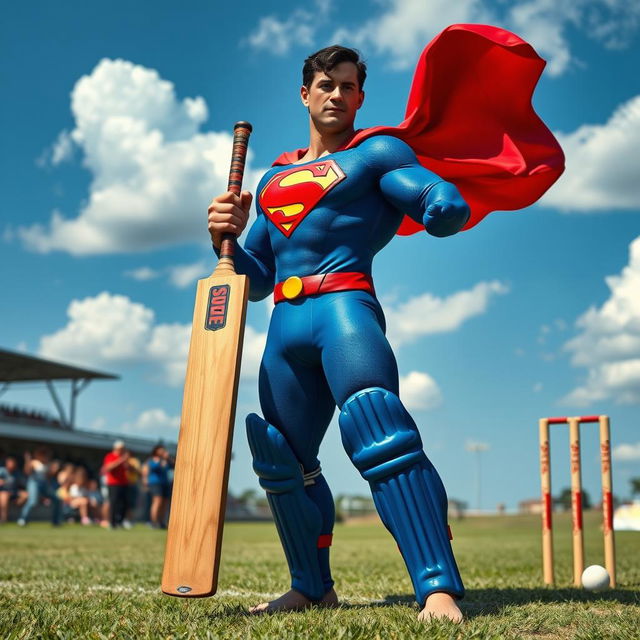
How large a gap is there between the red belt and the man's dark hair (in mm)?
1005

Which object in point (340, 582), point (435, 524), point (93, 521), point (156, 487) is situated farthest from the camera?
point (93, 521)

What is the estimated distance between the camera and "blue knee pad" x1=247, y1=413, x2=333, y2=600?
11.2 ft

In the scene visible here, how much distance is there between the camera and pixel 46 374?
123 feet

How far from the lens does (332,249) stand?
11.4 feet

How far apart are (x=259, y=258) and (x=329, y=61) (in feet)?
3.30

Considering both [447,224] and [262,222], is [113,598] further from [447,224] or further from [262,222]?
[447,224]

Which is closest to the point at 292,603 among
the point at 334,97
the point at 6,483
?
the point at 334,97

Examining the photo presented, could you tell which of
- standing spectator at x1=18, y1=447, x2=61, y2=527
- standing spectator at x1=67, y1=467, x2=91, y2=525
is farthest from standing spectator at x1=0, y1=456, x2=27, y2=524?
standing spectator at x1=67, y1=467, x2=91, y2=525

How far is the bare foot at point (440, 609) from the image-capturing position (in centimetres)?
287

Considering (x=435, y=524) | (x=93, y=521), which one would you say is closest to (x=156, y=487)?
Result: (x=93, y=521)

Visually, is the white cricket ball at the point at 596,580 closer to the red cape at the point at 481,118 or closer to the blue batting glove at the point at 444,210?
the red cape at the point at 481,118

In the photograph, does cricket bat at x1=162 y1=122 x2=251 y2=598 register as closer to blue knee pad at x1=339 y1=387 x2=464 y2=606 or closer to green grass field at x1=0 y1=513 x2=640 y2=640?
green grass field at x1=0 y1=513 x2=640 y2=640

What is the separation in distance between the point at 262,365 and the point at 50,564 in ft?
11.2

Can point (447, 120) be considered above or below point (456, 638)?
above
